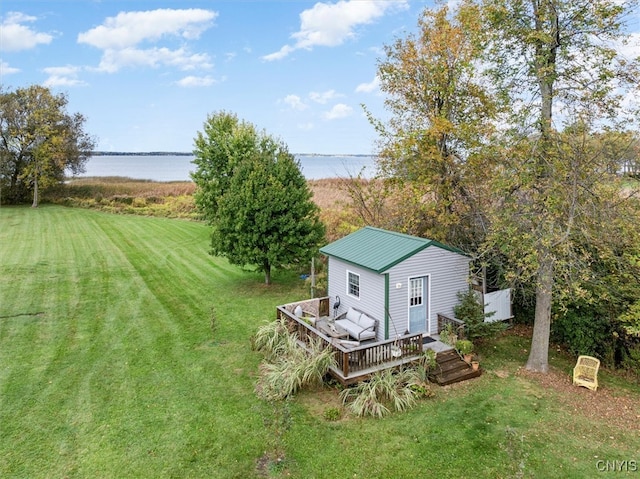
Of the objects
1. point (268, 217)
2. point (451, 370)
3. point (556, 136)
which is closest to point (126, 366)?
point (268, 217)

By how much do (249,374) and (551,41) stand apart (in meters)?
10.4

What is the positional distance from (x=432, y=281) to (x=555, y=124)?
15.9 feet

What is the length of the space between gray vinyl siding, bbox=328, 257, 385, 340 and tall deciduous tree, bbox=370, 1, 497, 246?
13.6 feet

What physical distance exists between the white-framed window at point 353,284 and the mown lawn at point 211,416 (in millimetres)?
3219

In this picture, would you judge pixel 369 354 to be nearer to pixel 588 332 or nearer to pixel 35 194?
pixel 588 332

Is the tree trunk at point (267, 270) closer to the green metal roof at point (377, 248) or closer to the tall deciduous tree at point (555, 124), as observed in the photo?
the green metal roof at point (377, 248)

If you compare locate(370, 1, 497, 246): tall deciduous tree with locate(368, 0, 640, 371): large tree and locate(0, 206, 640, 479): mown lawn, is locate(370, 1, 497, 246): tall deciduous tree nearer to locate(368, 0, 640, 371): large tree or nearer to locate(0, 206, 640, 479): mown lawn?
locate(368, 0, 640, 371): large tree

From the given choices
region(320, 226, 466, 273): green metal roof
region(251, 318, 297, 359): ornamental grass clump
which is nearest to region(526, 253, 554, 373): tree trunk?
region(320, 226, 466, 273): green metal roof

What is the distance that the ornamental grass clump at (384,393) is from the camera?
7.95 meters

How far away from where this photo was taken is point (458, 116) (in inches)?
565

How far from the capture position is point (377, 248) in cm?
1114

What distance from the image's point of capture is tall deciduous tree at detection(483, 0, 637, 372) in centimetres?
881

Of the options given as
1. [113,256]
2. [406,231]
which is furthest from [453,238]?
[113,256]

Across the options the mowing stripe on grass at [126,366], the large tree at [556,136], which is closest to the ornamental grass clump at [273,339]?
the mowing stripe on grass at [126,366]
